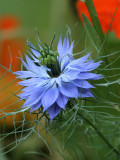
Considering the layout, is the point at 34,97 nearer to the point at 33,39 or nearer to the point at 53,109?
the point at 53,109

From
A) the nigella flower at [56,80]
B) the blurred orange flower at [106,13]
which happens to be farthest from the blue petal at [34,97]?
the blurred orange flower at [106,13]

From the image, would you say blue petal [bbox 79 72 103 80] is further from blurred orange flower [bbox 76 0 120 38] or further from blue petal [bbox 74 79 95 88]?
blurred orange flower [bbox 76 0 120 38]

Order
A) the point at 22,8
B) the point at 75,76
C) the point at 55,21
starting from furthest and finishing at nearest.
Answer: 1. the point at 22,8
2. the point at 55,21
3. the point at 75,76

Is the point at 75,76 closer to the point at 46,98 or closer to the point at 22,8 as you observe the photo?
the point at 46,98

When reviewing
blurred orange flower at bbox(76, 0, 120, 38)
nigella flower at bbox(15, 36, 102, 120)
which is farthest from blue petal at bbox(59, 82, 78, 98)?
blurred orange flower at bbox(76, 0, 120, 38)

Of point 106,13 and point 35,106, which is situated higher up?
point 106,13

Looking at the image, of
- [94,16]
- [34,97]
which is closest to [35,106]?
[34,97]

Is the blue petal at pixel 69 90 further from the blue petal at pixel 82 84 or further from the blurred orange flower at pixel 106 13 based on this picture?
the blurred orange flower at pixel 106 13

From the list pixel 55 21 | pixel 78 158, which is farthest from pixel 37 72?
pixel 55 21
